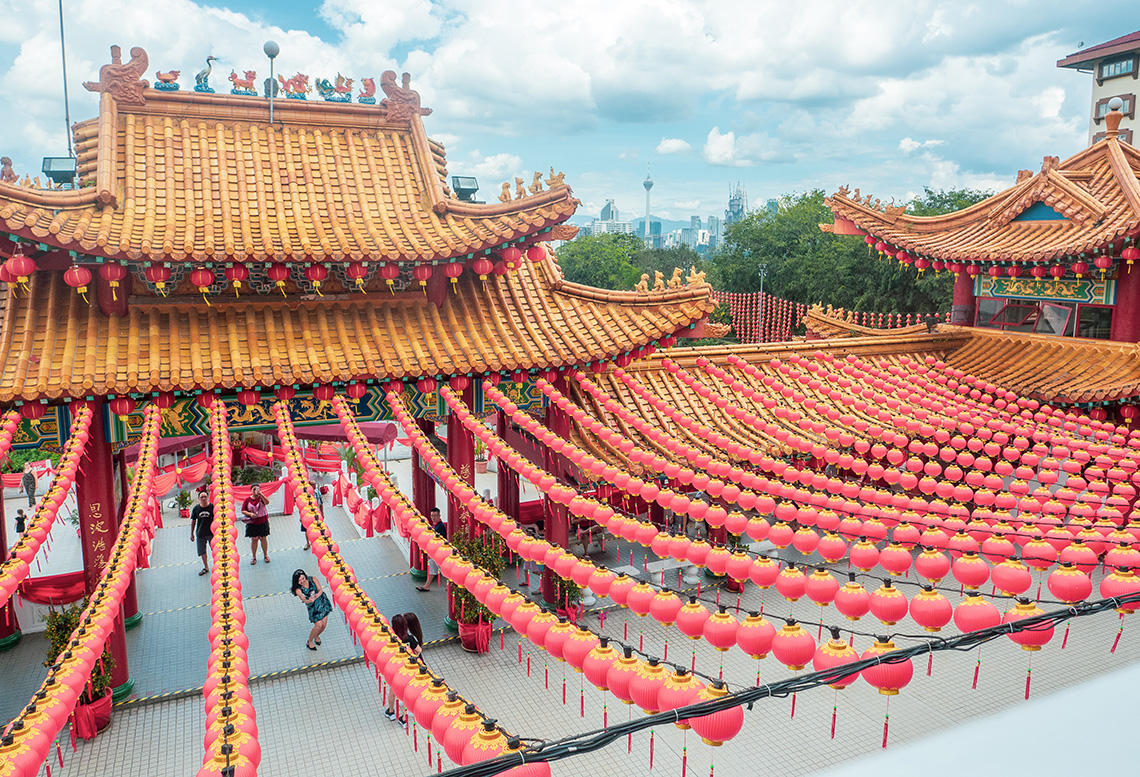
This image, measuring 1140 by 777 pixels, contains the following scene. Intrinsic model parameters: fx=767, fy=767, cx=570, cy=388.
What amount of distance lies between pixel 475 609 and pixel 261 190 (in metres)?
6.86

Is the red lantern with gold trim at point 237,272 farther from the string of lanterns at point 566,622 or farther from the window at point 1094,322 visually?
the window at point 1094,322

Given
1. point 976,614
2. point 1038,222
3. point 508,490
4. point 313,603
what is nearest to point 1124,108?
point 1038,222

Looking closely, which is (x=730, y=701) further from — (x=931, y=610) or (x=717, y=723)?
(x=931, y=610)

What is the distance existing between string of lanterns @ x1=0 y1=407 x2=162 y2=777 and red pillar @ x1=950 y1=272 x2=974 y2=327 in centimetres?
1512

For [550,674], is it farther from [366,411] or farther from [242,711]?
[242,711]

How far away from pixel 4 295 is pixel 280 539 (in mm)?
8885

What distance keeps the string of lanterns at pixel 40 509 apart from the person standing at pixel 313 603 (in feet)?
12.4

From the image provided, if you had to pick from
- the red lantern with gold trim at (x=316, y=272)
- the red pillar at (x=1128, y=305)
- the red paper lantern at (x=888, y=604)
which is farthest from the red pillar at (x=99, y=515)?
the red pillar at (x=1128, y=305)

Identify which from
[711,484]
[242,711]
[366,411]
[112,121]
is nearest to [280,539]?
[366,411]

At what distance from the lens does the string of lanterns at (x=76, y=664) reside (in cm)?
427

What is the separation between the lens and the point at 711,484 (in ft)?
28.0

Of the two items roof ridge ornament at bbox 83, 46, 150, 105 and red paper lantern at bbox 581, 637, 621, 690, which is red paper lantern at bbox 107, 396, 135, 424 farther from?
red paper lantern at bbox 581, 637, 621, 690

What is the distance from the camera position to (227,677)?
4.64 metres

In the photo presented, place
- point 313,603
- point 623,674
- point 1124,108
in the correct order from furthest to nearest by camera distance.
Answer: point 1124,108 → point 313,603 → point 623,674
